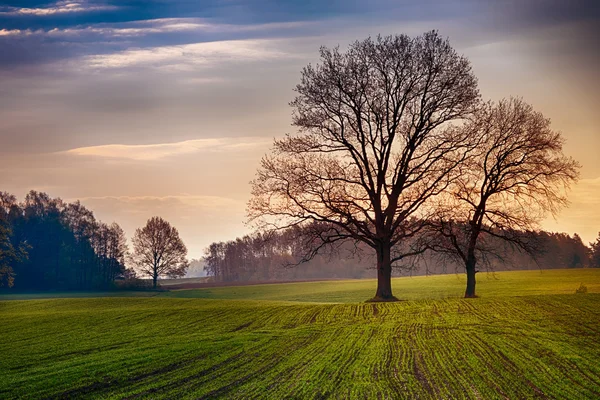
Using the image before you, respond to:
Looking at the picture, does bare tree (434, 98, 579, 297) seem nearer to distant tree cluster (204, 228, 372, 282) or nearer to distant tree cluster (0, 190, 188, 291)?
distant tree cluster (0, 190, 188, 291)

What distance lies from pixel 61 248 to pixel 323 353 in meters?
91.4

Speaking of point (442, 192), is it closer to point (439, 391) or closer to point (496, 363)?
point (496, 363)

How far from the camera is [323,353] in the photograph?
2006cm

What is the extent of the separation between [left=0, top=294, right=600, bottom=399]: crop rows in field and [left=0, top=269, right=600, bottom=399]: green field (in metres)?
0.05

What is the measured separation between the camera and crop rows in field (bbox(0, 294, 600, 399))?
613 inches

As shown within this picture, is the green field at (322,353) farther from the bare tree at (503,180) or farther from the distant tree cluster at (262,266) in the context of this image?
the distant tree cluster at (262,266)

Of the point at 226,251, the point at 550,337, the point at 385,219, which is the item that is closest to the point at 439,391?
the point at 550,337

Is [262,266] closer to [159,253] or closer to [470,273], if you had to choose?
[159,253]

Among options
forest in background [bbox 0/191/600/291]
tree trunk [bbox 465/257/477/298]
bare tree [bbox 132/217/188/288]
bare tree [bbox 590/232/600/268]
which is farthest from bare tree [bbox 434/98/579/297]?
bare tree [bbox 590/232/600/268]

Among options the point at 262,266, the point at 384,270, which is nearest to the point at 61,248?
the point at 262,266

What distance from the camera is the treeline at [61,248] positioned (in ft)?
316

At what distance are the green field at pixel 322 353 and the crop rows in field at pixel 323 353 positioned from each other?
50 mm

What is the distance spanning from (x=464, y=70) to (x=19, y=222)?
3363 inches

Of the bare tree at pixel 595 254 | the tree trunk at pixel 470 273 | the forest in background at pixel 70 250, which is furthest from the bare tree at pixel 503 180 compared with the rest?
the bare tree at pixel 595 254
